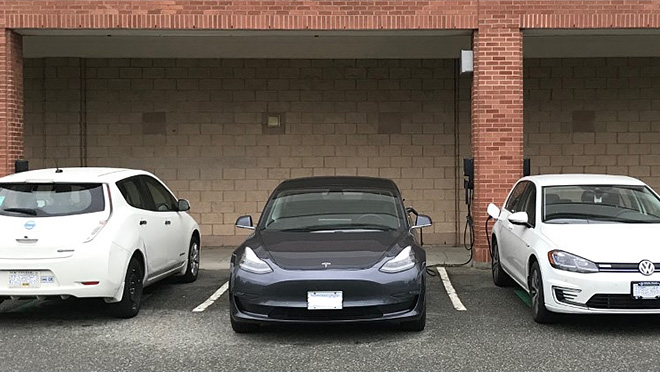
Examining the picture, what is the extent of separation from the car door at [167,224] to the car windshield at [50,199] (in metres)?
0.99

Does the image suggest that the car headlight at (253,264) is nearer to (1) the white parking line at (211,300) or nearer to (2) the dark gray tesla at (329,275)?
(2) the dark gray tesla at (329,275)

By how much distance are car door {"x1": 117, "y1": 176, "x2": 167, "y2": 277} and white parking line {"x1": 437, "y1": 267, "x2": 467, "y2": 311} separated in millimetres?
3394

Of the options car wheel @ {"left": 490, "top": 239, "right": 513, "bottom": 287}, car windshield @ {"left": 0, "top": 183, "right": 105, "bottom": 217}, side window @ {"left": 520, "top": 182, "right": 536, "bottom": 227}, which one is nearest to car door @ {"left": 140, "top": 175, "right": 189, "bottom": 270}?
car windshield @ {"left": 0, "top": 183, "right": 105, "bottom": 217}

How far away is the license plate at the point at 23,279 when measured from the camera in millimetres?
6266

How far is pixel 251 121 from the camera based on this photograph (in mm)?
12883

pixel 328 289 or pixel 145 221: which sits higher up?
pixel 145 221

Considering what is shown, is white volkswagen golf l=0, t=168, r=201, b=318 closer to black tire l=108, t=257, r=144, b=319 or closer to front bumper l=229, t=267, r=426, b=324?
black tire l=108, t=257, r=144, b=319

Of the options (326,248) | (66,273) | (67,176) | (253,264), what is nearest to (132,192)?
(67,176)

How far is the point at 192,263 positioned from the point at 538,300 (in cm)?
471

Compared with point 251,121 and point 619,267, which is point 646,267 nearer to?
point 619,267

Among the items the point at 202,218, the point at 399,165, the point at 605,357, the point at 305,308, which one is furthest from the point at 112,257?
the point at 399,165

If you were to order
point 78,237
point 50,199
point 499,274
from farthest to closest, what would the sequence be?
point 499,274, point 50,199, point 78,237

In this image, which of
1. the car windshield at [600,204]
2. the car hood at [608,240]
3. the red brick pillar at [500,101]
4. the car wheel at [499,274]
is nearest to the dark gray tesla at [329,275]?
the car hood at [608,240]

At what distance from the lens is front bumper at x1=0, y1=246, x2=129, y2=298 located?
6.26m
